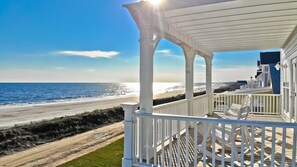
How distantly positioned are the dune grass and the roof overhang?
2409mm

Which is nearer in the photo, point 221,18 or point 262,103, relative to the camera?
point 221,18

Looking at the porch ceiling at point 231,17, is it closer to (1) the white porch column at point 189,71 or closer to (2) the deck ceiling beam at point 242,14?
(2) the deck ceiling beam at point 242,14

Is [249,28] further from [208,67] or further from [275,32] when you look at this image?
[208,67]

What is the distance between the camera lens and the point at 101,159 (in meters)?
4.09

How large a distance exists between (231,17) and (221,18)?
6.5 inches

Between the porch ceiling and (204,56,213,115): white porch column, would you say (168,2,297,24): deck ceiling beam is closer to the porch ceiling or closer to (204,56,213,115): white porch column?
the porch ceiling

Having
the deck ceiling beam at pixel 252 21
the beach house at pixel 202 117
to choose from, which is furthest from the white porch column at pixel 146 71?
the deck ceiling beam at pixel 252 21

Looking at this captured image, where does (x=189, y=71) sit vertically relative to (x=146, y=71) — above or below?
above

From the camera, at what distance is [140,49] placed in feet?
11.7

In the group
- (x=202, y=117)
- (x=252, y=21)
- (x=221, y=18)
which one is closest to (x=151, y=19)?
(x=221, y=18)

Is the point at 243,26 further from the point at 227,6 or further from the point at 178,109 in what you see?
the point at 178,109

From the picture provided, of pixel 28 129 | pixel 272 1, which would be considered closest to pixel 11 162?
pixel 28 129

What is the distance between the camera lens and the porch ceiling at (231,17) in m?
3.28

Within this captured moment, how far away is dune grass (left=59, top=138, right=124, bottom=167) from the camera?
3.81 meters
